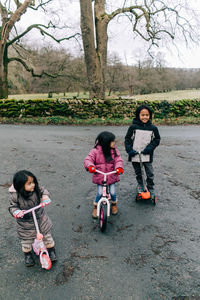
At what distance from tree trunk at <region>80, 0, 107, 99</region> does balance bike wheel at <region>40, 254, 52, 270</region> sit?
12740mm

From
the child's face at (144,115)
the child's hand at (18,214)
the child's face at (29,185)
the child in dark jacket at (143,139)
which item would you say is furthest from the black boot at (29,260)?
the child's face at (144,115)

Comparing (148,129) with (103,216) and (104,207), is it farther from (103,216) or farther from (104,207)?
(103,216)

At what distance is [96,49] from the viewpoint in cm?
1437

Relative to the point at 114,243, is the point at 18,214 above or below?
above

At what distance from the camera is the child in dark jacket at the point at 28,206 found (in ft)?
8.39

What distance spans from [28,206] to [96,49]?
44.6 ft

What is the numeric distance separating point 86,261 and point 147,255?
0.74m

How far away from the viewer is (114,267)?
8.50 feet

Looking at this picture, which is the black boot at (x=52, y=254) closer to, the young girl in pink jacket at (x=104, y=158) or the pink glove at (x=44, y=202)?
the pink glove at (x=44, y=202)

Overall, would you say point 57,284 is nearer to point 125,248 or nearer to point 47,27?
point 125,248

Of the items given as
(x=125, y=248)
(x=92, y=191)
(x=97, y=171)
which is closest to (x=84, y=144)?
(x=92, y=191)

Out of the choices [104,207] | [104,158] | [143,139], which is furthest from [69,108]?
[104,207]

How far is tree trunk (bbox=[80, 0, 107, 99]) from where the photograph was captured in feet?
44.6

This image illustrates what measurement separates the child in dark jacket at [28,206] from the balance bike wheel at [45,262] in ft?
0.48
